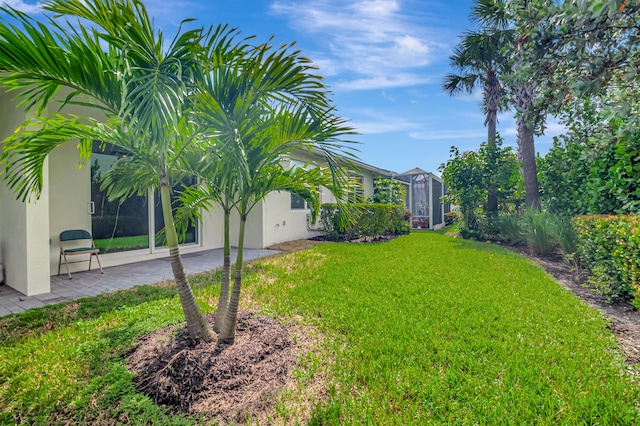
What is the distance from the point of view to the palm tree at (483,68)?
13.0m

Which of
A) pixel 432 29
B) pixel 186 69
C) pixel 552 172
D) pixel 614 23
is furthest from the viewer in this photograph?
pixel 552 172

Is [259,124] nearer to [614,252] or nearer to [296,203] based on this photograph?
[614,252]

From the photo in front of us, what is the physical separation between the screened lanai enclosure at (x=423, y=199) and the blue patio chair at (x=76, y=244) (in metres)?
14.8

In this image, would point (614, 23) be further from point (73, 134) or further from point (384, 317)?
point (73, 134)

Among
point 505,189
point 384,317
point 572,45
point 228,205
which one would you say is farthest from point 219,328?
point 505,189

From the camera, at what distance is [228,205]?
307 cm

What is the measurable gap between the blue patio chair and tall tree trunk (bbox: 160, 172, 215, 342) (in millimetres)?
4476

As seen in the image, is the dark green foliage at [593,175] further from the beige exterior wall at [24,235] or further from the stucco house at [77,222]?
the beige exterior wall at [24,235]

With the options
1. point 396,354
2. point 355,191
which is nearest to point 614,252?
point 396,354

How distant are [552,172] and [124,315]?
10930mm

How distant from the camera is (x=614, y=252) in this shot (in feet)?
13.7

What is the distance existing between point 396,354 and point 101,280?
570cm

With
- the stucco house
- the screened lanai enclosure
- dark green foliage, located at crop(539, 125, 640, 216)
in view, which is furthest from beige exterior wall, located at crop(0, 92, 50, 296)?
the screened lanai enclosure

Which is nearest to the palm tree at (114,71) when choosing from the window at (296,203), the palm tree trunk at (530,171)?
the window at (296,203)
